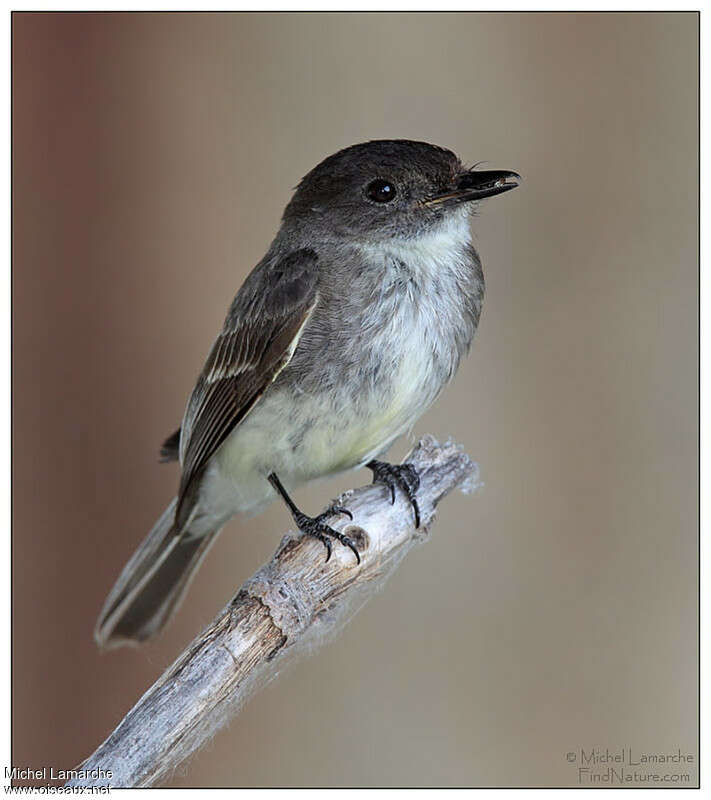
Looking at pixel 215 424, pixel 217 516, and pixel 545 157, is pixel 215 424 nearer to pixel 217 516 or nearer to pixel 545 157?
pixel 217 516

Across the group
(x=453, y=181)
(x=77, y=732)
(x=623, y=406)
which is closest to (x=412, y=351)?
(x=453, y=181)

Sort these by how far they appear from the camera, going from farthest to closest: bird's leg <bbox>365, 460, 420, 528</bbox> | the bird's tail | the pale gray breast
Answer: the bird's tail, bird's leg <bbox>365, 460, 420, 528</bbox>, the pale gray breast

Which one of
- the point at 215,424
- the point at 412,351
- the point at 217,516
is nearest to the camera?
the point at 412,351

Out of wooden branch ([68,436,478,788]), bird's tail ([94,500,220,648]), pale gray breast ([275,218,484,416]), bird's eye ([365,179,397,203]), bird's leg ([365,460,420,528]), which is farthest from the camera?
bird's tail ([94,500,220,648])

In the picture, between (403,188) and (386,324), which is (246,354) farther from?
(403,188)

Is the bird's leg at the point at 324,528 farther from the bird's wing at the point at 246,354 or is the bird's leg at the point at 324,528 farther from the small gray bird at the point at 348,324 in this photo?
the bird's wing at the point at 246,354

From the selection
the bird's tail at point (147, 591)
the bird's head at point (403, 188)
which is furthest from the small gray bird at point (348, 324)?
the bird's tail at point (147, 591)

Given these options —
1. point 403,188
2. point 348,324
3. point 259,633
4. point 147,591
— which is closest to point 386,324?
point 348,324

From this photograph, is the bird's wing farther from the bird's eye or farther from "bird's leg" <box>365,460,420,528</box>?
"bird's leg" <box>365,460,420,528</box>

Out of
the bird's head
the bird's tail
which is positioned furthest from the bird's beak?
the bird's tail
